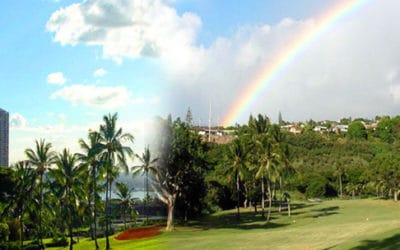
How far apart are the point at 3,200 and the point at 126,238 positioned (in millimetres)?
29136

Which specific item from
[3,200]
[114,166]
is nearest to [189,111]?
[114,166]

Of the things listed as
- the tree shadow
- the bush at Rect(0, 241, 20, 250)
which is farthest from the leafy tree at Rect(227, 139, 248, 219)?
the bush at Rect(0, 241, 20, 250)

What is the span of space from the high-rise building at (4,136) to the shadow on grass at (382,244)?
287 ft

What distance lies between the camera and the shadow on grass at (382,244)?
95.9 ft

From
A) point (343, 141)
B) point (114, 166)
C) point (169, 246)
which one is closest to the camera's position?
point (169, 246)

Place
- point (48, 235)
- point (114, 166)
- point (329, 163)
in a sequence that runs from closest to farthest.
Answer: point (114, 166) → point (48, 235) → point (329, 163)

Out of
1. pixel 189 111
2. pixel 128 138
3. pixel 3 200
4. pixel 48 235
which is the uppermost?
pixel 189 111

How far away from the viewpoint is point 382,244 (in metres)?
30.6

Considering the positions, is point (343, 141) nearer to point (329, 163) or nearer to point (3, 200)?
point (329, 163)

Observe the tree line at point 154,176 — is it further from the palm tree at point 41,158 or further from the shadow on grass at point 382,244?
the shadow on grass at point 382,244

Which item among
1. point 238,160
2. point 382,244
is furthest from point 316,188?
point 382,244

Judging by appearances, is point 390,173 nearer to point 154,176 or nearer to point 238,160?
point 238,160

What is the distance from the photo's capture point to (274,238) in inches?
1778

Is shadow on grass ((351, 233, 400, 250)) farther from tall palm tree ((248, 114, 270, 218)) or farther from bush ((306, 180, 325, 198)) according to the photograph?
bush ((306, 180, 325, 198))
